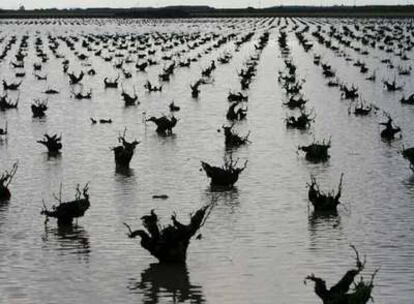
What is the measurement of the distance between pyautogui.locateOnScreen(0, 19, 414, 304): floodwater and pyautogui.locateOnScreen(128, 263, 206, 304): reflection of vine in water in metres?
0.02

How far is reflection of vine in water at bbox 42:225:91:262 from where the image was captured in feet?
38.0

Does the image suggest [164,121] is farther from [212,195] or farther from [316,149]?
[212,195]

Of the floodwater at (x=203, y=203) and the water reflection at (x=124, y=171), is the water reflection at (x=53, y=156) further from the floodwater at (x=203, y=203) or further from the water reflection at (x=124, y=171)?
the water reflection at (x=124, y=171)

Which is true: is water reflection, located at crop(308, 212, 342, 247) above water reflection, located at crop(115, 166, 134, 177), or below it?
above

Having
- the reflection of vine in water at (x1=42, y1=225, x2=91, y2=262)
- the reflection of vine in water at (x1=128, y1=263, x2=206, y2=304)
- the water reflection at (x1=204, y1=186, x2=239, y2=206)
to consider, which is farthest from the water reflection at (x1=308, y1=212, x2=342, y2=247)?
the reflection of vine in water at (x1=42, y1=225, x2=91, y2=262)

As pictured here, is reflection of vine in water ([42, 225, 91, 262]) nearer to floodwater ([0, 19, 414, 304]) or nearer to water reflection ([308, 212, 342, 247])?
floodwater ([0, 19, 414, 304])

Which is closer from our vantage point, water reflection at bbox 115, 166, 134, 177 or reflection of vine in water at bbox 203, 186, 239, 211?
reflection of vine in water at bbox 203, 186, 239, 211

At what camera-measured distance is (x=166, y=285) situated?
10.2 meters

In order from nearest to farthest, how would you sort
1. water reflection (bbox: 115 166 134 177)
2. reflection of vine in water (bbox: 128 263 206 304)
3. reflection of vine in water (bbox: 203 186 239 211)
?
reflection of vine in water (bbox: 128 263 206 304)
reflection of vine in water (bbox: 203 186 239 211)
water reflection (bbox: 115 166 134 177)

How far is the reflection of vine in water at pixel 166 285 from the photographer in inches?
382

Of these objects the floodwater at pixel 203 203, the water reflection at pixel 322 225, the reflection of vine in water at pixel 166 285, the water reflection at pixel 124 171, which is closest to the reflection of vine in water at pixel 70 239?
the floodwater at pixel 203 203

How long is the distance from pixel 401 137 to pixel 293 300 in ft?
42.0

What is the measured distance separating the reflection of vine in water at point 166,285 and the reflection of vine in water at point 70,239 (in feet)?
3.21

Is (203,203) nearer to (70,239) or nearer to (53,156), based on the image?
(70,239)
